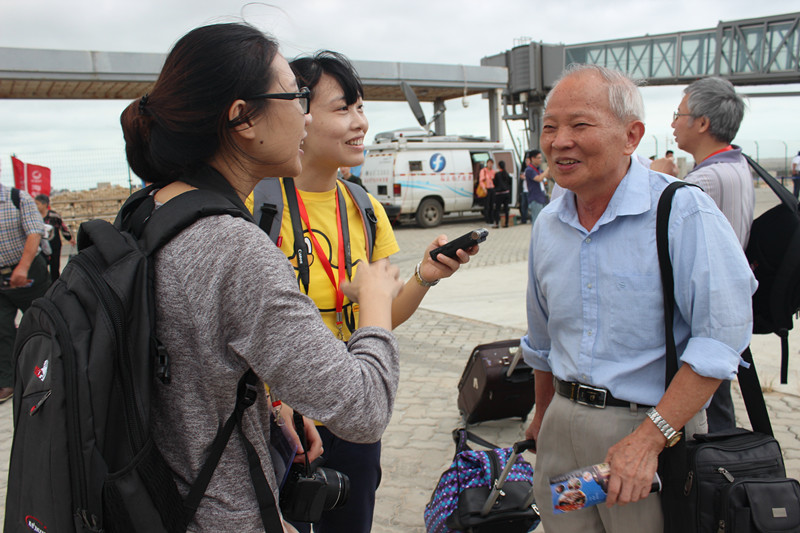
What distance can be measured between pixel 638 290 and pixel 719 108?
1830 mm

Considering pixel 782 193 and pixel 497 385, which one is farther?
pixel 497 385

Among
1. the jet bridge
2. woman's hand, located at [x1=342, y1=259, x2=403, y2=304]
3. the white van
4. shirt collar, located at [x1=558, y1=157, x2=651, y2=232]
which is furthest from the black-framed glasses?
the jet bridge

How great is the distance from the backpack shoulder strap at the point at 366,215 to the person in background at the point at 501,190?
15.1m

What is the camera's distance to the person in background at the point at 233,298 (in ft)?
3.58

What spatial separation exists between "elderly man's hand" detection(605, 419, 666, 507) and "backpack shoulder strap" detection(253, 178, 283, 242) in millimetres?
1323

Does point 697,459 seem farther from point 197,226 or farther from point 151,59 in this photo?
point 151,59

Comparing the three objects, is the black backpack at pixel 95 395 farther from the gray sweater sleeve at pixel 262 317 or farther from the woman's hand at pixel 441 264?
the woman's hand at pixel 441 264

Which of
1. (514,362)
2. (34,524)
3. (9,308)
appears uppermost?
(34,524)

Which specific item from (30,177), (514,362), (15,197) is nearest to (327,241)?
(514,362)

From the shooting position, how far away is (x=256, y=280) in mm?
1078

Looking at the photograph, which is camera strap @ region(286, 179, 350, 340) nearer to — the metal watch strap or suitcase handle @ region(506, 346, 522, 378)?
the metal watch strap

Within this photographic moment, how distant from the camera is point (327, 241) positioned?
86.5 inches

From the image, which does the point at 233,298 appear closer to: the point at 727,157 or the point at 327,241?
the point at 327,241

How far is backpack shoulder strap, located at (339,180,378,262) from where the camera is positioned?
2.32m
